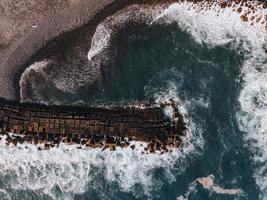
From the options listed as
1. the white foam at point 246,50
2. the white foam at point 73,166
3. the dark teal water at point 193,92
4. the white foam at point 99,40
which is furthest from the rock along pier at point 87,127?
the white foam at point 246,50

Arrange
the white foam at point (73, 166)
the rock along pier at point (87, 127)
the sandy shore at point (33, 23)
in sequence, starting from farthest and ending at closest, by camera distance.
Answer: the white foam at point (73, 166), the rock along pier at point (87, 127), the sandy shore at point (33, 23)

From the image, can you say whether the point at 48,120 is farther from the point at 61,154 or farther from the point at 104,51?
the point at 104,51

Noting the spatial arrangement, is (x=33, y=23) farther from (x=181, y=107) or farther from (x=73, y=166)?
(x=181, y=107)

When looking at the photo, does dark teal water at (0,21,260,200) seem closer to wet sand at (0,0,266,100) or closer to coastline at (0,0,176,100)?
coastline at (0,0,176,100)

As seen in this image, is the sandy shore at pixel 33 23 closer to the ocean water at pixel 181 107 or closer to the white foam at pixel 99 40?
the white foam at pixel 99 40

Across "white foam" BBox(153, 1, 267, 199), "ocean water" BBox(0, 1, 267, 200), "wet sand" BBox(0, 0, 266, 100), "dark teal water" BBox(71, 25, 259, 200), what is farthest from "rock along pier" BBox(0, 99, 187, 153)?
"white foam" BBox(153, 1, 267, 199)
